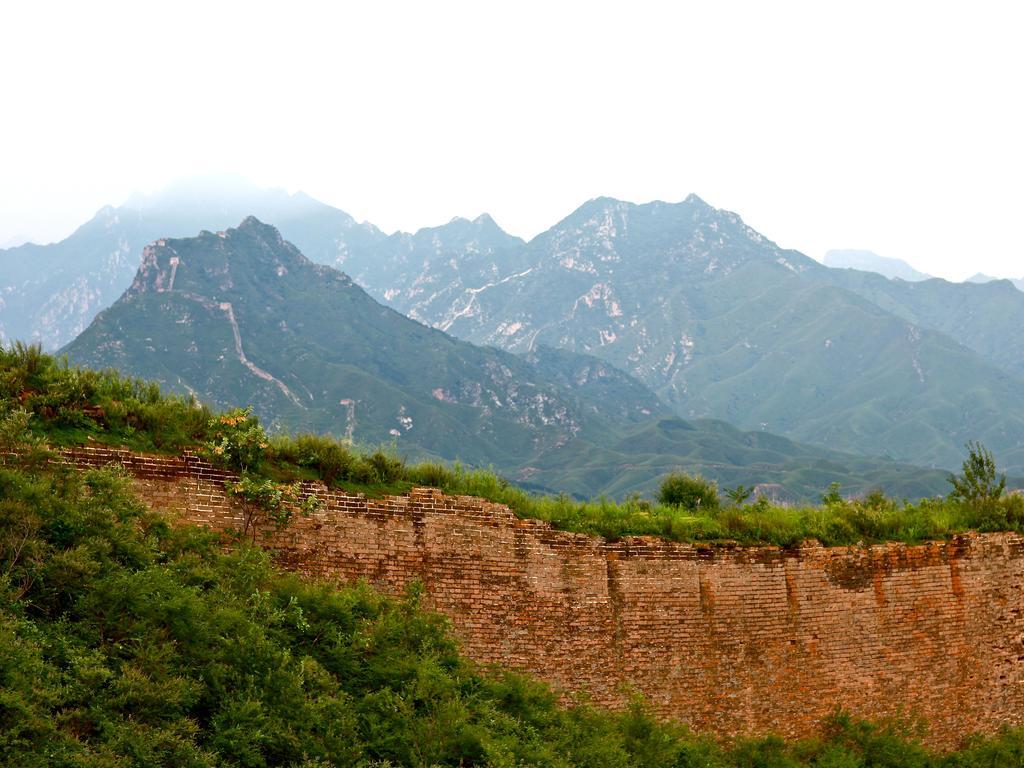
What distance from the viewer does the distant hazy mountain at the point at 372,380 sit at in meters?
124

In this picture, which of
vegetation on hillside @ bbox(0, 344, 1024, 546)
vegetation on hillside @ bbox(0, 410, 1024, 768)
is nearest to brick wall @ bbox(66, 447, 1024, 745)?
vegetation on hillside @ bbox(0, 344, 1024, 546)

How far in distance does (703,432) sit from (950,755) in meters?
152

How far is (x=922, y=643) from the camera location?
42.1 ft

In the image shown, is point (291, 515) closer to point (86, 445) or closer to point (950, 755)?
point (86, 445)

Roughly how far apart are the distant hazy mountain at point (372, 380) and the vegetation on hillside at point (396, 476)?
315 ft

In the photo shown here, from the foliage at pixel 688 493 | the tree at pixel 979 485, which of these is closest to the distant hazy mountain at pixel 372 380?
the foliage at pixel 688 493

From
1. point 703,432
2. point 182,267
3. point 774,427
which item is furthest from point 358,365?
point 774,427

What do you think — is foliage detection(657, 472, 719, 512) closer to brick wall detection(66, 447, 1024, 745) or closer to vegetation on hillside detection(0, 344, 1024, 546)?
vegetation on hillside detection(0, 344, 1024, 546)

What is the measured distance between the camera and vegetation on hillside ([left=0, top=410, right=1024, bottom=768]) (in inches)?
263

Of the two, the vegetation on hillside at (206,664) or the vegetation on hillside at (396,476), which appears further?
the vegetation on hillside at (396,476)

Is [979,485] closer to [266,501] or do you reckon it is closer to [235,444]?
[266,501]

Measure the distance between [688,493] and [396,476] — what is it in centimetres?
565

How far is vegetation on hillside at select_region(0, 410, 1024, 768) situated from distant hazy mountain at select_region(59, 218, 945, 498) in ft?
321

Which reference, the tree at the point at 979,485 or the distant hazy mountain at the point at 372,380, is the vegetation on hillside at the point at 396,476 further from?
the distant hazy mountain at the point at 372,380
